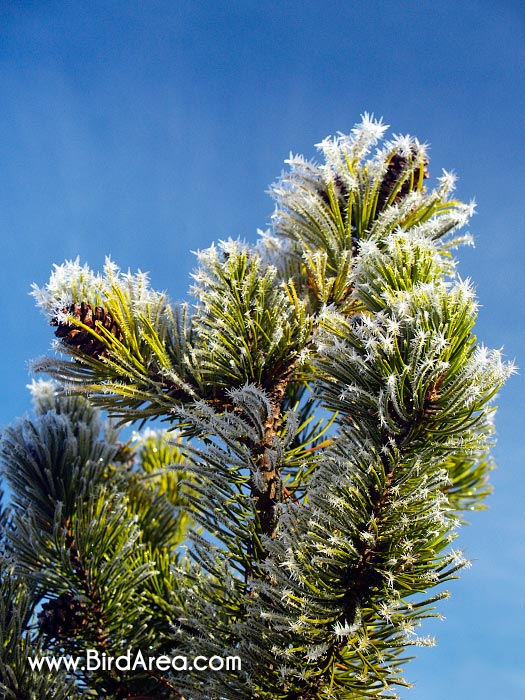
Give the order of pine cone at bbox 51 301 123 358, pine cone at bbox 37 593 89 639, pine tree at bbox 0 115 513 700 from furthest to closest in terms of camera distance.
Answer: pine cone at bbox 37 593 89 639 < pine cone at bbox 51 301 123 358 < pine tree at bbox 0 115 513 700

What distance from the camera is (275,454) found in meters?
1.90

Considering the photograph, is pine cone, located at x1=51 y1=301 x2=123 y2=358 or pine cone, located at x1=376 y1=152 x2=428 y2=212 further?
pine cone, located at x1=376 y1=152 x2=428 y2=212

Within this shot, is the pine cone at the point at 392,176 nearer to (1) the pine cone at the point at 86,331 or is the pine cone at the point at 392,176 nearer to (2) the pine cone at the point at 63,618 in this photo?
(1) the pine cone at the point at 86,331

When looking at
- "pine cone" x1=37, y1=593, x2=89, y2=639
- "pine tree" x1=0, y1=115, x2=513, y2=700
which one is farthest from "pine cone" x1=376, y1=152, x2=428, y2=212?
"pine cone" x1=37, y1=593, x2=89, y2=639

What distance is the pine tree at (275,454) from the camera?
59.4 inches

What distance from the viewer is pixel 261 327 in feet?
6.40

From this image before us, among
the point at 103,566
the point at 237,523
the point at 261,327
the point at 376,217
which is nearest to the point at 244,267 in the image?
the point at 261,327

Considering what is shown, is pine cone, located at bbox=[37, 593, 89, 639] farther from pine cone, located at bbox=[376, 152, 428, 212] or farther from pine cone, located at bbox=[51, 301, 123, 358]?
pine cone, located at bbox=[376, 152, 428, 212]

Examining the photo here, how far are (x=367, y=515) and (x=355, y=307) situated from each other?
0.85 meters

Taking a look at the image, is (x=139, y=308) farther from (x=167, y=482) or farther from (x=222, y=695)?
(x=167, y=482)

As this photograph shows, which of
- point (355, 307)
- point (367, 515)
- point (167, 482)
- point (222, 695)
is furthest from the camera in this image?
point (167, 482)

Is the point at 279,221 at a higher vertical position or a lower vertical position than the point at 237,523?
higher

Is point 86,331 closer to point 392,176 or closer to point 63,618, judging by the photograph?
point 63,618

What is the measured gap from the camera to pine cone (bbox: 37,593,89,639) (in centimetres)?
221
